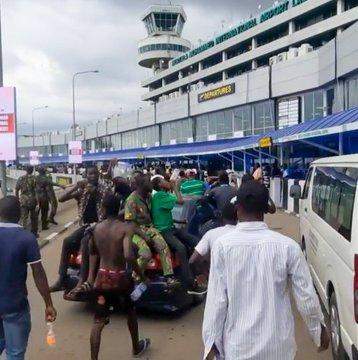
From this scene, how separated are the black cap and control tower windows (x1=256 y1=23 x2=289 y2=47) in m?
67.3

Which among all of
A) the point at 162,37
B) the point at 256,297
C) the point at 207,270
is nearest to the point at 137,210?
the point at 207,270

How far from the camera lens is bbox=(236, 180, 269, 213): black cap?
2.94m

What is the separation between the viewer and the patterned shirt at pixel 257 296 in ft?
9.14

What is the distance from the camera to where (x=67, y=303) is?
7.30 metres

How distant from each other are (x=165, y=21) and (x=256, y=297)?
110 meters

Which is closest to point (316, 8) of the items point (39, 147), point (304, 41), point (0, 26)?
point (304, 41)

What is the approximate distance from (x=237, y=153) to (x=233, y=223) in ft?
117

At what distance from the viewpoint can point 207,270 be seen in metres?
4.62

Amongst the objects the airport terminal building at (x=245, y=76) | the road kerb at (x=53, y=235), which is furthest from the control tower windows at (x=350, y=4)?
the road kerb at (x=53, y=235)

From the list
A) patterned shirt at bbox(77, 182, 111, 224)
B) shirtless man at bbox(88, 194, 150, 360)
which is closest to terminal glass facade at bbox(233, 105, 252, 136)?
patterned shirt at bbox(77, 182, 111, 224)

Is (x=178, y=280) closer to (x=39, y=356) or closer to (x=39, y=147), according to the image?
(x=39, y=356)

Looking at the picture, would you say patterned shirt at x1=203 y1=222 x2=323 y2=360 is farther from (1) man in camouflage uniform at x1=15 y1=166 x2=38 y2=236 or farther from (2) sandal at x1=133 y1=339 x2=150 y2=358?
(1) man in camouflage uniform at x1=15 y1=166 x2=38 y2=236

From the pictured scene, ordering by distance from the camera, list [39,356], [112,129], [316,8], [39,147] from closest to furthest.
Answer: [39,356], [316,8], [112,129], [39,147]

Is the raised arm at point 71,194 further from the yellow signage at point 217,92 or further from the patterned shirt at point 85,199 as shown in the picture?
the yellow signage at point 217,92
